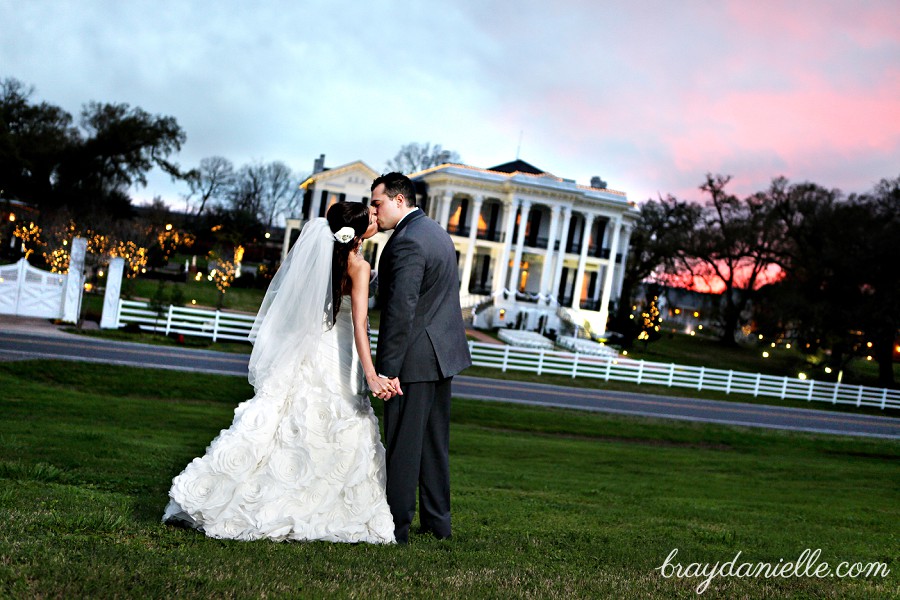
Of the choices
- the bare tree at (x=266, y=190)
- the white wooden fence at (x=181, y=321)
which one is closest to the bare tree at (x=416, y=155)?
the bare tree at (x=266, y=190)

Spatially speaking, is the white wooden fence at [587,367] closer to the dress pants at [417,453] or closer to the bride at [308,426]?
the bride at [308,426]

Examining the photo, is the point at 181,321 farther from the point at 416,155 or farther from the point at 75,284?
the point at 416,155

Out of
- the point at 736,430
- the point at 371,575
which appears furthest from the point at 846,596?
the point at 736,430

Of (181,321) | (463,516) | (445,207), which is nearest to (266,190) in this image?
(445,207)

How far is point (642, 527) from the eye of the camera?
7.13 metres

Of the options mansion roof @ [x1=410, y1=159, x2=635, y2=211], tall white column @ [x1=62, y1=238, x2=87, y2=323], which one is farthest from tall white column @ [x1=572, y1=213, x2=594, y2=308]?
tall white column @ [x1=62, y1=238, x2=87, y2=323]

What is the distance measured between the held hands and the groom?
0.02m

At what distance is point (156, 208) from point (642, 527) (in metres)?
57.1

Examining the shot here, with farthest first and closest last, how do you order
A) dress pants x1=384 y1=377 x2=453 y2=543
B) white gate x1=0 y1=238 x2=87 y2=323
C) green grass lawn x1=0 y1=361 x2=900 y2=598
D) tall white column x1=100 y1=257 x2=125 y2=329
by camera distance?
tall white column x1=100 y1=257 x2=125 y2=329
white gate x1=0 y1=238 x2=87 y2=323
dress pants x1=384 y1=377 x2=453 y2=543
green grass lawn x1=0 y1=361 x2=900 y2=598

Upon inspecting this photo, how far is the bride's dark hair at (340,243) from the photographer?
5594 millimetres

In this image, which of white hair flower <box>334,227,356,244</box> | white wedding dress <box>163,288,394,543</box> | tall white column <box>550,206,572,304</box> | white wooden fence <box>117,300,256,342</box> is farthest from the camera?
tall white column <box>550,206,572,304</box>
